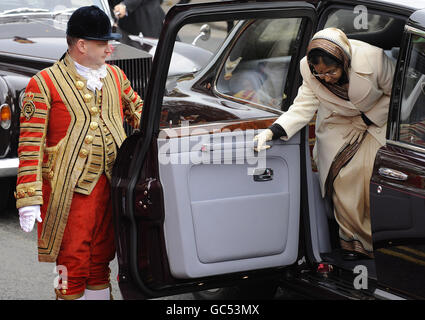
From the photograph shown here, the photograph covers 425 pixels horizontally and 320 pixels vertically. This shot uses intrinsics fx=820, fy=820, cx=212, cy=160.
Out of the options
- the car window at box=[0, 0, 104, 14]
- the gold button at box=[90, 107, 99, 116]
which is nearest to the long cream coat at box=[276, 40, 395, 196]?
the gold button at box=[90, 107, 99, 116]

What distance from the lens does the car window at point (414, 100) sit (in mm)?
3639

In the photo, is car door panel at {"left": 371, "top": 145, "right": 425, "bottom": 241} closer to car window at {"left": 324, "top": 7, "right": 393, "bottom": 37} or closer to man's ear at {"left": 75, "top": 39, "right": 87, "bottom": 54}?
car window at {"left": 324, "top": 7, "right": 393, "bottom": 37}

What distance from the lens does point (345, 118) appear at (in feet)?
14.2

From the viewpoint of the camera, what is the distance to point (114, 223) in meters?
3.86

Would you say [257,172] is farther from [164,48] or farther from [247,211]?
[164,48]

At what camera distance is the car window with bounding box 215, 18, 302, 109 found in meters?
4.61

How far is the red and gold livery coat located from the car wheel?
121 centimetres

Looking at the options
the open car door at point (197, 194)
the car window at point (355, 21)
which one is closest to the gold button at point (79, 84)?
the open car door at point (197, 194)

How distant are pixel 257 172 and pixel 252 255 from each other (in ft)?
1.33

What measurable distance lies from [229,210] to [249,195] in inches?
5.1

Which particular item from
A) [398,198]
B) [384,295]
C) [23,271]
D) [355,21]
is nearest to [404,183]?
[398,198]

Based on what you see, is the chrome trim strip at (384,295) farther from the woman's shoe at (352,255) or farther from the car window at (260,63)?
the car window at (260,63)

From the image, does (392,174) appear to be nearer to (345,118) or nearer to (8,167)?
(345,118)
